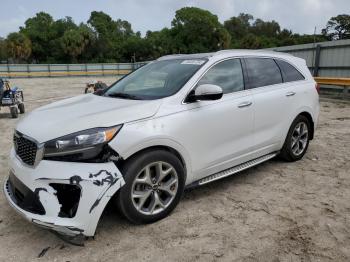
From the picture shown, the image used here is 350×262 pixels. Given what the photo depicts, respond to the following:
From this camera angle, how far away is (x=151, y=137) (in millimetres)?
3223

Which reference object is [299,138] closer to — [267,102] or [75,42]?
[267,102]

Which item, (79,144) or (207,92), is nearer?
(79,144)

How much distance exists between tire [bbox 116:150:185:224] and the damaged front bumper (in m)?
0.16

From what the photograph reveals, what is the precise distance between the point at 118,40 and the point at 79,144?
7542 centimetres

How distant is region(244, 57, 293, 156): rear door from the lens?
174 inches

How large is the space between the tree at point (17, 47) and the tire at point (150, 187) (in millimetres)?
63069

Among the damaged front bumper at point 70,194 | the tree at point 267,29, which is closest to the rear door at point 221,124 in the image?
the damaged front bumper at point 70,194

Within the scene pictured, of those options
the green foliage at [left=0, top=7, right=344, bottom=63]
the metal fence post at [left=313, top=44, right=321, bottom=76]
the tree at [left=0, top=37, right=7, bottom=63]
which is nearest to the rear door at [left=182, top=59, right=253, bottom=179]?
the metal fence post at [left=313, top=44, right=321, bottom=76]

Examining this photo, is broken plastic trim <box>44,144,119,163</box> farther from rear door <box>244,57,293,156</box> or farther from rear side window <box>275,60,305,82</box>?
rear side window <box>275,60,305,82</box>

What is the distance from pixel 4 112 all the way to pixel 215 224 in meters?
10.4

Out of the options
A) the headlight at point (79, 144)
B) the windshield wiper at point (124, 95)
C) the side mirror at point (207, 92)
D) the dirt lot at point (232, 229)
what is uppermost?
the side mirror at point (207, 92)

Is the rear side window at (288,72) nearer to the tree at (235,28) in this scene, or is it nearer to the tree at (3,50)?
the tree at (3,50)

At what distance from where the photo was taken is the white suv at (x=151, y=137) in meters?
2.94

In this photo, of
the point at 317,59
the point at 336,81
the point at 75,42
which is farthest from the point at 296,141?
the point at 75,42
